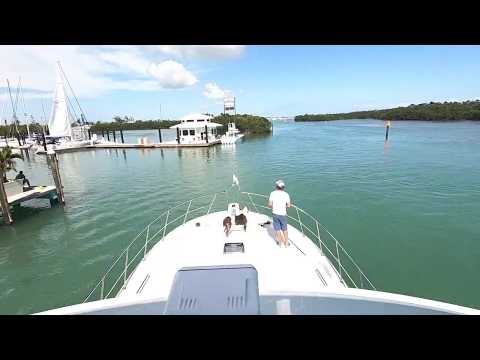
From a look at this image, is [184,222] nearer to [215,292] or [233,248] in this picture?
[233,248]

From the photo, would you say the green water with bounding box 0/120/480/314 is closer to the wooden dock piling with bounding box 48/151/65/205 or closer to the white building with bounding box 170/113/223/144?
the wooden dock piling with bounding box 48/151/65/205

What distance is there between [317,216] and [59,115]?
60258 millimetres

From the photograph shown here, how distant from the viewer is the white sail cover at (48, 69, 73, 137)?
5853cm

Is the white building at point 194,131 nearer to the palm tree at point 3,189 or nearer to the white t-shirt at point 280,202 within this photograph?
the palm tree at point 3,189

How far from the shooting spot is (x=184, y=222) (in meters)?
9.87

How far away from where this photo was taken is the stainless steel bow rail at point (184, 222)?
8961 millimetres

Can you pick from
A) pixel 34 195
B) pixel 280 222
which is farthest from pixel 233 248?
pixel 34 195

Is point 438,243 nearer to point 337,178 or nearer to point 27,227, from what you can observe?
point 337,178

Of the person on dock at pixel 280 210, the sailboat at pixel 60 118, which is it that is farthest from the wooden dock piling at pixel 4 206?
the sailboat at pixel 60 118

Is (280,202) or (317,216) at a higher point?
(280,202)

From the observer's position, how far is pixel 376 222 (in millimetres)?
14422
